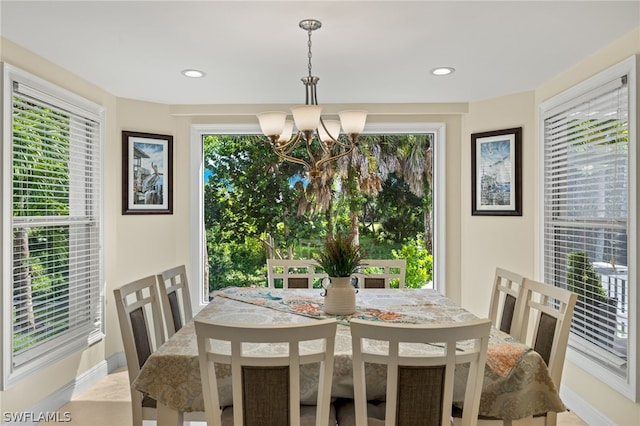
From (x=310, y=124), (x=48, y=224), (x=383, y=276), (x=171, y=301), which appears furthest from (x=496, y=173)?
(x=48, y=224)

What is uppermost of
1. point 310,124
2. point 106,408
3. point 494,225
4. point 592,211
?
point 310,124

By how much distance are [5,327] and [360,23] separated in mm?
2685

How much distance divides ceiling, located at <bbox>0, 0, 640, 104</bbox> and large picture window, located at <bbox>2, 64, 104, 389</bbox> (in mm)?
339

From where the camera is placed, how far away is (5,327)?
260 centimetres

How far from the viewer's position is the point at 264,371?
1536 mm

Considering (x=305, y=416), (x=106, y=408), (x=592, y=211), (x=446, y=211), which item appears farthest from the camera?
(x=446, y=211)

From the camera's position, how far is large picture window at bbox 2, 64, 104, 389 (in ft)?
8.77

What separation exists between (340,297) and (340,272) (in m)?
0.14

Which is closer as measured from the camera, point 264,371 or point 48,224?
point 264,371

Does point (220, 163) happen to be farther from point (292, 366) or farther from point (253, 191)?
point (292, 366)

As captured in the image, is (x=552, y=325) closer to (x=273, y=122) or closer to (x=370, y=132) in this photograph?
(x=273, y=122)

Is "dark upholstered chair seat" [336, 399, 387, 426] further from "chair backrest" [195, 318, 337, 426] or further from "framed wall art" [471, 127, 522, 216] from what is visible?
"framed wall art" [471, 127, 522, 216]

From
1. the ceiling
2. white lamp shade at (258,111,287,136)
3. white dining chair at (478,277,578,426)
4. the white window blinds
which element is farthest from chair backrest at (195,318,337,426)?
the white window blinds

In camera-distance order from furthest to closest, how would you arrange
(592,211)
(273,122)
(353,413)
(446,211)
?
1. (446,211)
2. (592,211)
3. (273,122)
4. (353,413)
